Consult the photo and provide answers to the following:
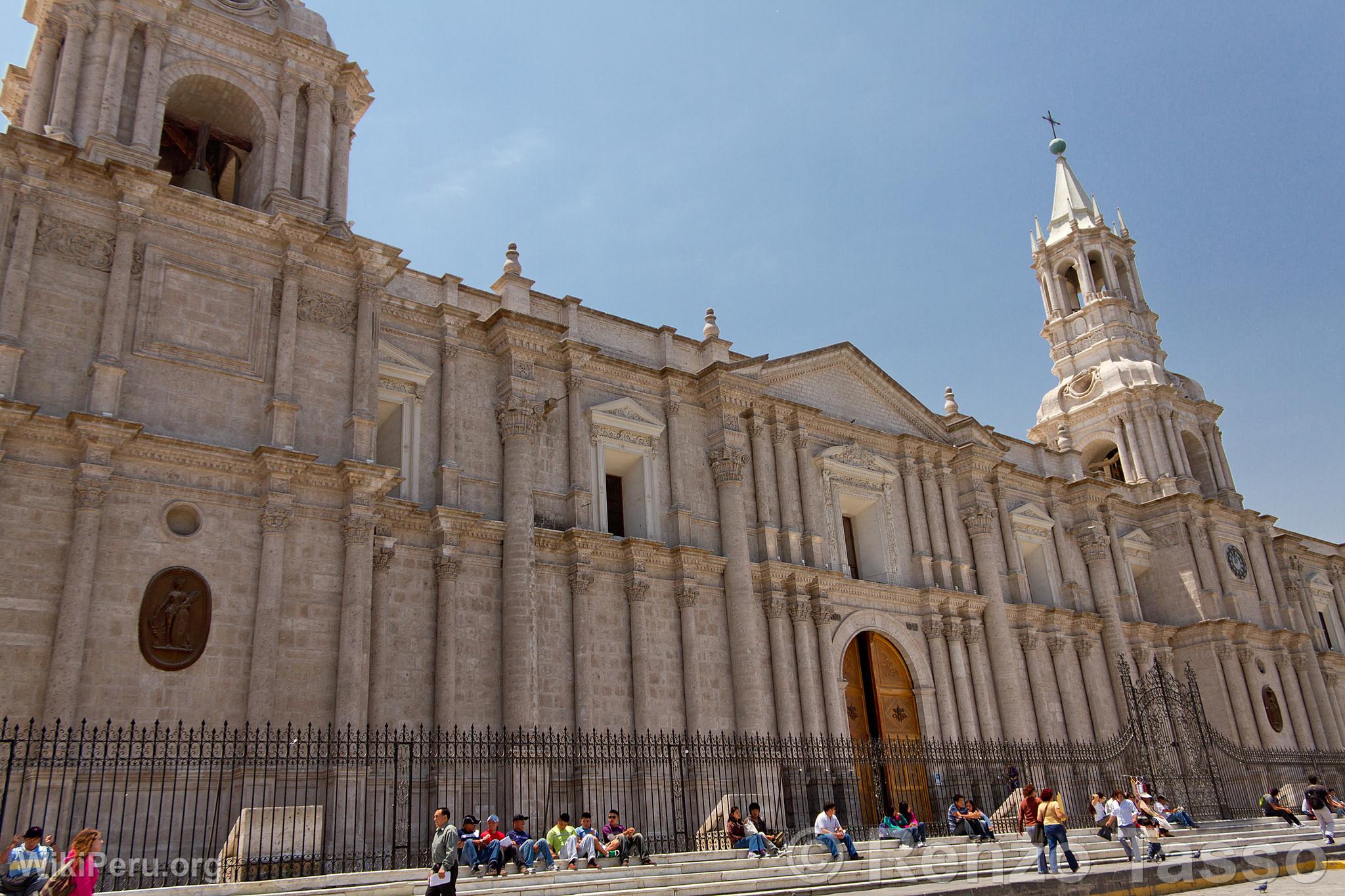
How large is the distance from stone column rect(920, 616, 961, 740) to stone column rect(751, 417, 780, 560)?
14.9 feet

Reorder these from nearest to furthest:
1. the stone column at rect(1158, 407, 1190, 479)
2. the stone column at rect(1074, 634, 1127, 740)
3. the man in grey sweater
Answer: the man in grey sweater
the stone column at rect(1074, 634, 1127, 740)
the stone column at rect(1158, 407, 1190, 479)

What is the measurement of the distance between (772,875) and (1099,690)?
17.8 metres

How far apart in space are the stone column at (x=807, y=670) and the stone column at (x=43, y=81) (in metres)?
15.9

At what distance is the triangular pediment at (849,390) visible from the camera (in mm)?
24438

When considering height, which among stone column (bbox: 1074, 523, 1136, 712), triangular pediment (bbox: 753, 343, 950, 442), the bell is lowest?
stone column (bbox: 1074, 523, 1136, 712)

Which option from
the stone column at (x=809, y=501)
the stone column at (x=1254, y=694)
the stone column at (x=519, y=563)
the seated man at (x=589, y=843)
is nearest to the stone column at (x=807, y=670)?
the stone column at (x=809, y=501)

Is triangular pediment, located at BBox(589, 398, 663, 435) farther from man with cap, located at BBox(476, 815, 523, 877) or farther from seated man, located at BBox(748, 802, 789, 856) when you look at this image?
man with cap, located at BBox(476, 815, 523, 877)

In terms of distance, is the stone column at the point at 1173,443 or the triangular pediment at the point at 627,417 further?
the stone column at the point at 1173,443

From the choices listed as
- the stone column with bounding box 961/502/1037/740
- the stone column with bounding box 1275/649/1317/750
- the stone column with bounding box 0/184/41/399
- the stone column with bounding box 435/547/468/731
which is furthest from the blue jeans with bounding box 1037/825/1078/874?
the stone column with bounding box 1275/649/1317/750

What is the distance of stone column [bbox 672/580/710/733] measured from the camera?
19234 millimetres

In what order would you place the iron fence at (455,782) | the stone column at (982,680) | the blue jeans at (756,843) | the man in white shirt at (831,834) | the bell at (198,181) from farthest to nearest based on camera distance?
the stone column at (982,680), the bell at (198,181), the man in white shirt at (831,834), the blue jeans at (756,843), the iron fence at (455,782)

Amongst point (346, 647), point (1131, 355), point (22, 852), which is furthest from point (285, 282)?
point (1131, 355)

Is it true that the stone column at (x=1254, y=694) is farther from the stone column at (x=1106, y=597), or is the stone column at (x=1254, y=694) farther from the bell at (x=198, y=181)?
the bell at (x=198, y=181)

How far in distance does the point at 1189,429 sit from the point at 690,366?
2128 centimetres
